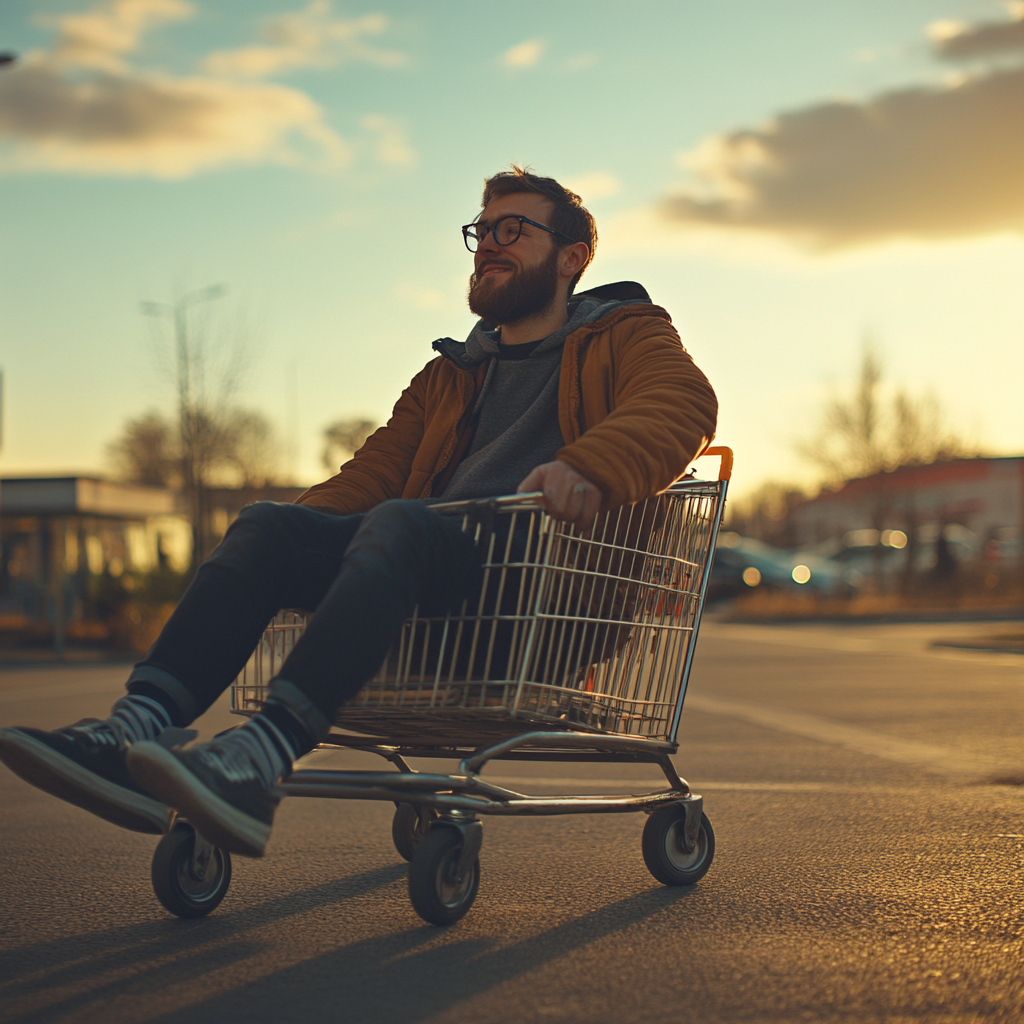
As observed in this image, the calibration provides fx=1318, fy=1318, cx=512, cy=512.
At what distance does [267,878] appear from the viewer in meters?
3.88

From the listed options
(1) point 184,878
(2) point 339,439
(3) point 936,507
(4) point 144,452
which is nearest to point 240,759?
(1) point 184,878

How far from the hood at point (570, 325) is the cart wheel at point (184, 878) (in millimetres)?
1626

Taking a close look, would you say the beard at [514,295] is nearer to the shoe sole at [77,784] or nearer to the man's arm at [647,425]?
the man's arm at [647,425]

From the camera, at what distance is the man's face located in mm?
4012

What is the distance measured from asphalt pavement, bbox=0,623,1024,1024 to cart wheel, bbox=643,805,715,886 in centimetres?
5

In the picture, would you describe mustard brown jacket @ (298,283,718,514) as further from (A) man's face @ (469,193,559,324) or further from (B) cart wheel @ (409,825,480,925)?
(B) cart wheel @ (409,825,480,925)

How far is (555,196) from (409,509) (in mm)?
1435

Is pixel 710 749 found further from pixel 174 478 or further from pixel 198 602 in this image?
pixel 174 478

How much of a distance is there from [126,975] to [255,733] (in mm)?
585

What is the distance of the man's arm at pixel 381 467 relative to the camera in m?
4.00

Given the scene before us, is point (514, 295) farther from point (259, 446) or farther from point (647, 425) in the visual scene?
point (259, 446)

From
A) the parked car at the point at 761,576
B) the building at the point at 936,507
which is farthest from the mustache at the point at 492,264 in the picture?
the building at the point at 936,507

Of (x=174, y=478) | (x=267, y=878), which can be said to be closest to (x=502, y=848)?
(x=267, y=878)

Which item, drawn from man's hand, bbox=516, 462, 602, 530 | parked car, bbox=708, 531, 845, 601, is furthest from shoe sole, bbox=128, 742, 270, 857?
parked car, bbox=708, 531, 845, 601
